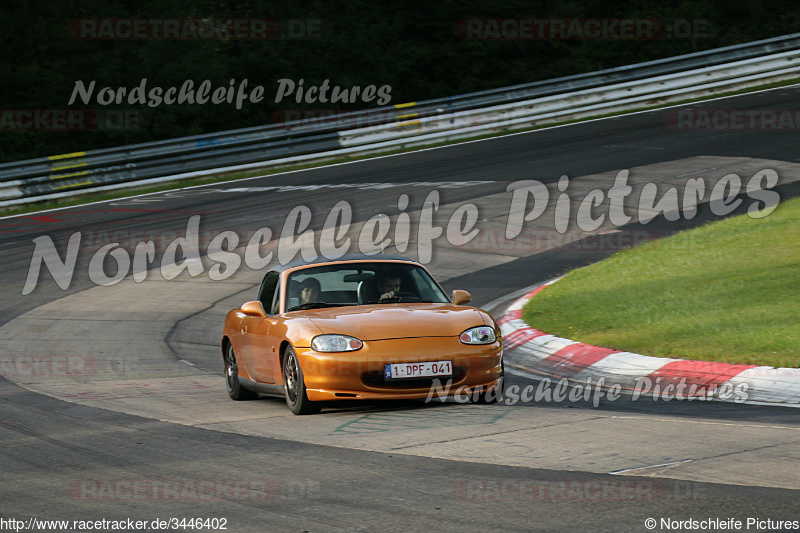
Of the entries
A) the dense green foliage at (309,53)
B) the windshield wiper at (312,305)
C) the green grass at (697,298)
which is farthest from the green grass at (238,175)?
the windshield wiper at (312,305)

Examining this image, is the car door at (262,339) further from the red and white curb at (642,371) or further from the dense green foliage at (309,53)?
the dense green foliage at (309,53)

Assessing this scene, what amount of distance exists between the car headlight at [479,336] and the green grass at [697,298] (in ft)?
6.66

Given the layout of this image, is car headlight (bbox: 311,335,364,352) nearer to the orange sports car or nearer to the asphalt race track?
the orange sports car

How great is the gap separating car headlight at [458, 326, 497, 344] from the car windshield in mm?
927

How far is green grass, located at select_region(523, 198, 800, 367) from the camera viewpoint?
9.88m

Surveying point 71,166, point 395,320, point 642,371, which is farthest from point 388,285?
point 71,166

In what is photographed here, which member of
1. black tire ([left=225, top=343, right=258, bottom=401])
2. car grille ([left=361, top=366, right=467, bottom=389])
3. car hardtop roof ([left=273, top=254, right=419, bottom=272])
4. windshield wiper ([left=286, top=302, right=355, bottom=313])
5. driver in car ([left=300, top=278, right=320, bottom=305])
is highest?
car hardtop roof ([left=273, top=254, right=419, bottom=272])

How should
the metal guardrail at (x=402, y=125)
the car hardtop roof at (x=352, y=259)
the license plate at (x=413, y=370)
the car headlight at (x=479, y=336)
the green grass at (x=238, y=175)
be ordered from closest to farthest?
the license plate at (x=413, y=370)
the car headlight at (x=479, y=336)
the car hardtop roof at (x=352, y=259)
the green grass at (x=238, y=175)
the metal guardrail at (x=402, y=125)

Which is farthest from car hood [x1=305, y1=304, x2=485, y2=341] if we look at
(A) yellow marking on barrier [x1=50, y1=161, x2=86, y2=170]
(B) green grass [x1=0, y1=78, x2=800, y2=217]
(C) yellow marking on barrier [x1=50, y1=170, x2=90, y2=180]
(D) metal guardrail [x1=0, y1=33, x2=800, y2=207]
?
(A) yellow marking on barrier [x1=50, y1=161, x2=86, y2=170]

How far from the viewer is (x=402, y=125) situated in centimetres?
3009

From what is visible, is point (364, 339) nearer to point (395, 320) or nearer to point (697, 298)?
point (395, 320)

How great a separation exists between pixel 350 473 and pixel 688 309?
6390mm

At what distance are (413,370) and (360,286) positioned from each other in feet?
Answer: 4.62

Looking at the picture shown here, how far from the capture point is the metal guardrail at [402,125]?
28.0 meters
